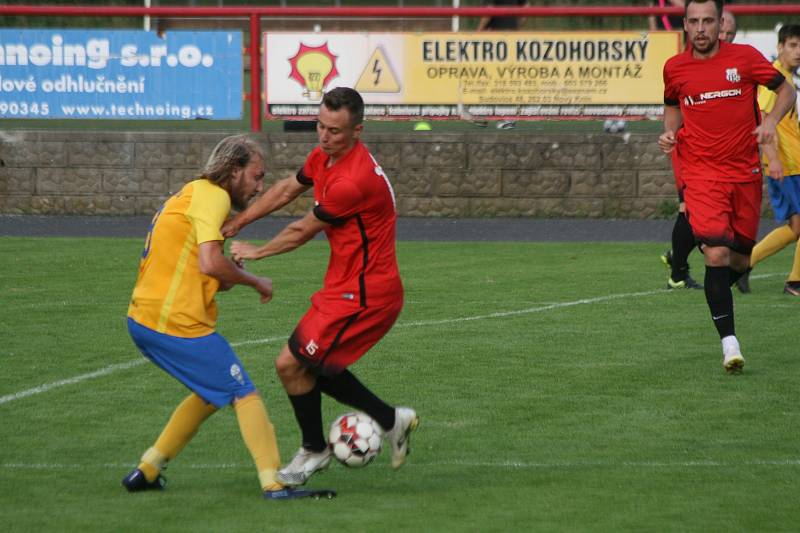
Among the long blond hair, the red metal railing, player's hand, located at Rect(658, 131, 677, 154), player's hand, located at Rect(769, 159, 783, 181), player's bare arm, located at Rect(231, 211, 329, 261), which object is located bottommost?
player's bare arm, located at Rect(231, 211, 329, 261)

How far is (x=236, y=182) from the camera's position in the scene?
19.7 feet

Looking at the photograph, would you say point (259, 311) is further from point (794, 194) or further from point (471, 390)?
point (794, 194)

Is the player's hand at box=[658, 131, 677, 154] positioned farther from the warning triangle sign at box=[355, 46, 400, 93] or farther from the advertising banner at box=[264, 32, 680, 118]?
the warning triangle sign at box=[355, 46, 400, 93]

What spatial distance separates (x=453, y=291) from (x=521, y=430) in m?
5.09

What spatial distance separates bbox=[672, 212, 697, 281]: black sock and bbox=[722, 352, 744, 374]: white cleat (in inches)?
127

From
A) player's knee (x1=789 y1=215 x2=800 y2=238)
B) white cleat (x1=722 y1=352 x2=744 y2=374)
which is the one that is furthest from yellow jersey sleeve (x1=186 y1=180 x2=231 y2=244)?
player's knee (x1=789 y1=215 x2=800 y2=238)

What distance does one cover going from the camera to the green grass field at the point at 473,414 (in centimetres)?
566

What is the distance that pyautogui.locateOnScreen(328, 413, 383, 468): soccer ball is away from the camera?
6.18 metres

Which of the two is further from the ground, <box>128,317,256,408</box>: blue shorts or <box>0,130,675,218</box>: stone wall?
<box>0,130,675,218</box>: stone wall

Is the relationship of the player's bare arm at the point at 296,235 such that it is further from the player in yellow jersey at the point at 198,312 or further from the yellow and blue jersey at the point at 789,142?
the yellow and blue jersey at the point at 789,142

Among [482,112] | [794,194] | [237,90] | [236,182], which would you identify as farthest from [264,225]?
[236,182]

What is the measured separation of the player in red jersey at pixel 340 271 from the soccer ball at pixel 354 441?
0.06 metres

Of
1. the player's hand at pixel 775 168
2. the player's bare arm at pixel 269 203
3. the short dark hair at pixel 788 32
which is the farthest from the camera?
the short dark hair at pixel 788 32

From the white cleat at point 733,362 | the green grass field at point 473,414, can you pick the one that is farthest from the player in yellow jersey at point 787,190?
the white cleat at point 733,362
